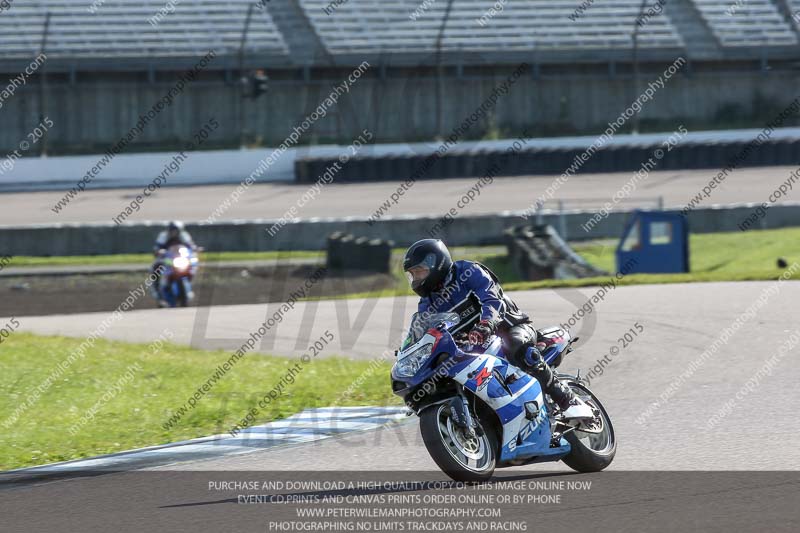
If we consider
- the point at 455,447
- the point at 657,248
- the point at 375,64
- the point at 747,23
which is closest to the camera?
the point at 455,447

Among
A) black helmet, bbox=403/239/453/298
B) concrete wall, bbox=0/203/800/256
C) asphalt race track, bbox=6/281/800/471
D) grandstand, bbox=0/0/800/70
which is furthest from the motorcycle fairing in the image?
grandstand, bbox=0/0/800/70

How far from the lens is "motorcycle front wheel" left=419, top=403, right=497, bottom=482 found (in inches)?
258

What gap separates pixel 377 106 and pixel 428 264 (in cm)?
3462

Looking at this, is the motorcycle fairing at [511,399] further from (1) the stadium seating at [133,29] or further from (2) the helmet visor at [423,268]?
(1) the stadium seating at [133,29]

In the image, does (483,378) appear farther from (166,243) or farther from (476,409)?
(166,243)

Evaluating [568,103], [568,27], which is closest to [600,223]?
[568,103]

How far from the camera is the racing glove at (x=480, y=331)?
6911mm

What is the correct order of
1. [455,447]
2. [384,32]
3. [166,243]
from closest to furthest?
[455,447], [166,243], [384,32]

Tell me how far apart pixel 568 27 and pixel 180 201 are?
17.5 metres

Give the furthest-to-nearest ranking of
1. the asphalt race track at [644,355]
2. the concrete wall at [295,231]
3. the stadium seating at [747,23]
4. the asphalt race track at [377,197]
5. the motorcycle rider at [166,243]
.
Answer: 1. the stadium seating at [747,23]
2. the asphalt race track at [377,197]
3. the concrete wall at [295,231]
4. the motorcycle rider at [166,243]
5. the asphalt race track at [644,355]

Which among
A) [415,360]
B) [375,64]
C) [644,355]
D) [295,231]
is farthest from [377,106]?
[415,360]

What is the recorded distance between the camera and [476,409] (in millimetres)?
6910

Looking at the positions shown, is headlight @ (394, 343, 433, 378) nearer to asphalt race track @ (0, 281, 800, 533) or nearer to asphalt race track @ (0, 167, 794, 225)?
asphalt race track @ (0, 281, 800, 533)

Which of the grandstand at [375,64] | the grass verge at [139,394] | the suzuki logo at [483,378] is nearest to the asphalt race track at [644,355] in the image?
the suzuki logo at [483,378]
